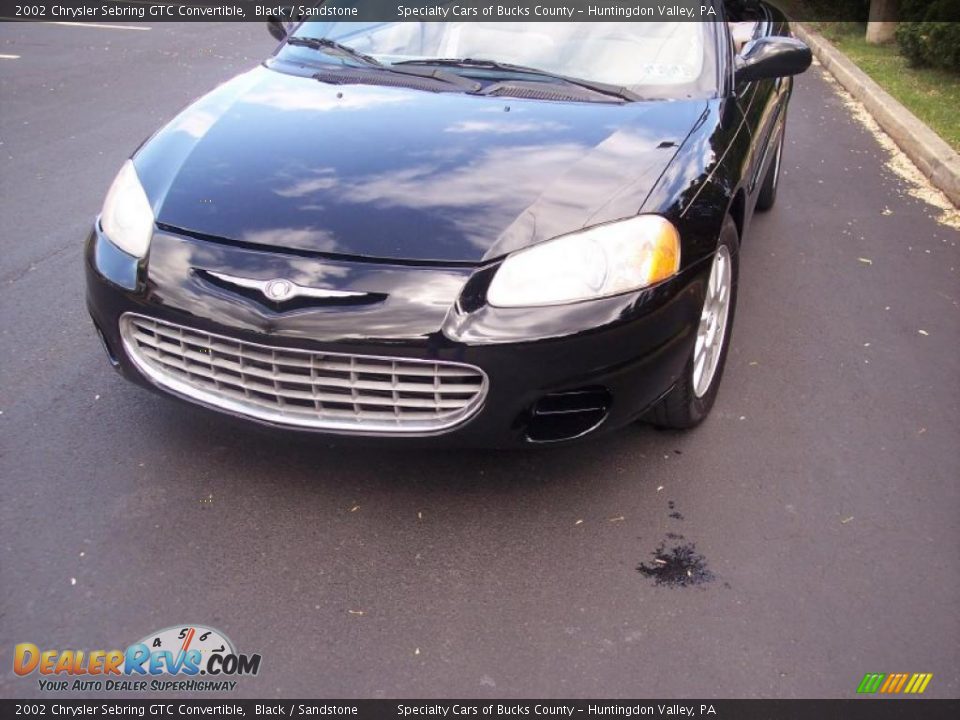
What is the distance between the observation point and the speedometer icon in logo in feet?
7.32

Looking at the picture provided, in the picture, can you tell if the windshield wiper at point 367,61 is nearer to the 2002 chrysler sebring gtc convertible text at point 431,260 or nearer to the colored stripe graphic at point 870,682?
the 2002 chrysler sebring gtc convertible text at point 431,260

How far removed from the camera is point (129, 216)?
2.72 meters

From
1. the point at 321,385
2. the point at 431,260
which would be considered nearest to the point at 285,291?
the point at 321,385


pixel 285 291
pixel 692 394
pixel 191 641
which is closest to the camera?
pixel 191 641

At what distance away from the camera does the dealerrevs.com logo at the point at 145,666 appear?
2145 millimetres

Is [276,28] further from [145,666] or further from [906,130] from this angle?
[906,130]

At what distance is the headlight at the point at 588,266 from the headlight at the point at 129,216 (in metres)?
1.06

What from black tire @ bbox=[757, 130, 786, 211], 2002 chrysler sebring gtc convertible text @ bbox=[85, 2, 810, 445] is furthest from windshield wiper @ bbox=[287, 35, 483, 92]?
black tire @ bbox=[757, 130, 786, 211]

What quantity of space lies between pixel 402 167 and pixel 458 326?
698 millimetres

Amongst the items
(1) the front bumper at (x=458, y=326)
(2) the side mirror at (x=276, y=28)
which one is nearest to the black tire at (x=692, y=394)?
(1) the front bumper at (x=458, y=326)

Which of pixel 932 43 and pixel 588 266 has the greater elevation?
pixel 588 266

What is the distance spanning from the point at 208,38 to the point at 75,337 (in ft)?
30.2
